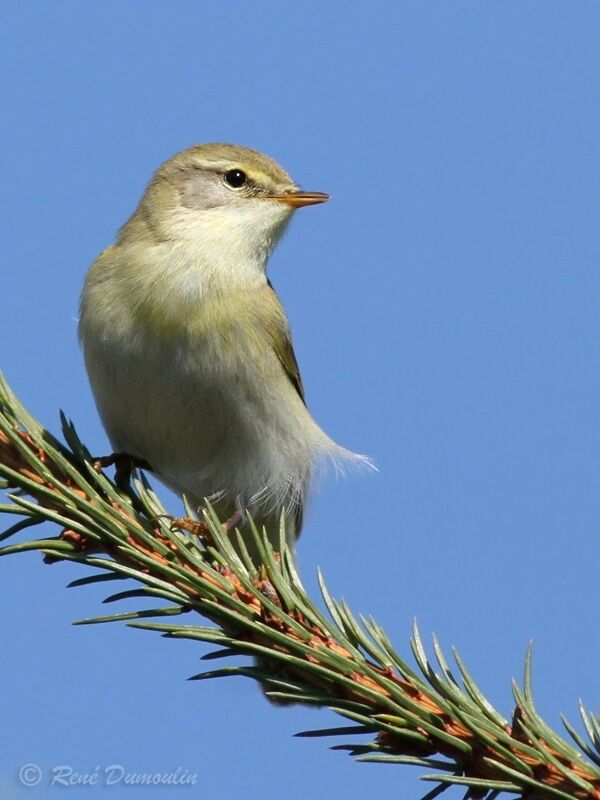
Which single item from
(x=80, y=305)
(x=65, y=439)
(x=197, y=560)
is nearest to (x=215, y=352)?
(x=80, y=305)

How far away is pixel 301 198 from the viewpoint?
543 centimetres

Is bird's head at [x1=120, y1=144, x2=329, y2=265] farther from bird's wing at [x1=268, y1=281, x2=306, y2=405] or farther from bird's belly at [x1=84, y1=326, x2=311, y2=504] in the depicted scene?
bird's belly at [x1=84, y1=326, x2=311, y2=504]

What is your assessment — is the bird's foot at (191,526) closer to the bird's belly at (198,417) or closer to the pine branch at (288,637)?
the pine branch at (288,637)

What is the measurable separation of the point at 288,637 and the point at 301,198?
3.29 meters

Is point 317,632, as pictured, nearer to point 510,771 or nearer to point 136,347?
point 510,771

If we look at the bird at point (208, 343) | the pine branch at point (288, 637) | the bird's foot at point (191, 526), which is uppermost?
the bird at point (208, 343)

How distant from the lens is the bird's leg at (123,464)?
4863 mm

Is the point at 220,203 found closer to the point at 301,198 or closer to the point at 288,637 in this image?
the point at 301,198

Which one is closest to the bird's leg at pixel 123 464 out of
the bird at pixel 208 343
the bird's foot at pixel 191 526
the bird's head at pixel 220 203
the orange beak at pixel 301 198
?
the bird at pixel 208 343

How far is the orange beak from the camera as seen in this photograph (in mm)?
5375

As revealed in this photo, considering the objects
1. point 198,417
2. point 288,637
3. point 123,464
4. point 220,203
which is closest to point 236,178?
point 220,203

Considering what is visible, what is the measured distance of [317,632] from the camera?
8.97 ft

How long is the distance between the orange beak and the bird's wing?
0.46m

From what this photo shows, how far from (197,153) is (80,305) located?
1370mm
